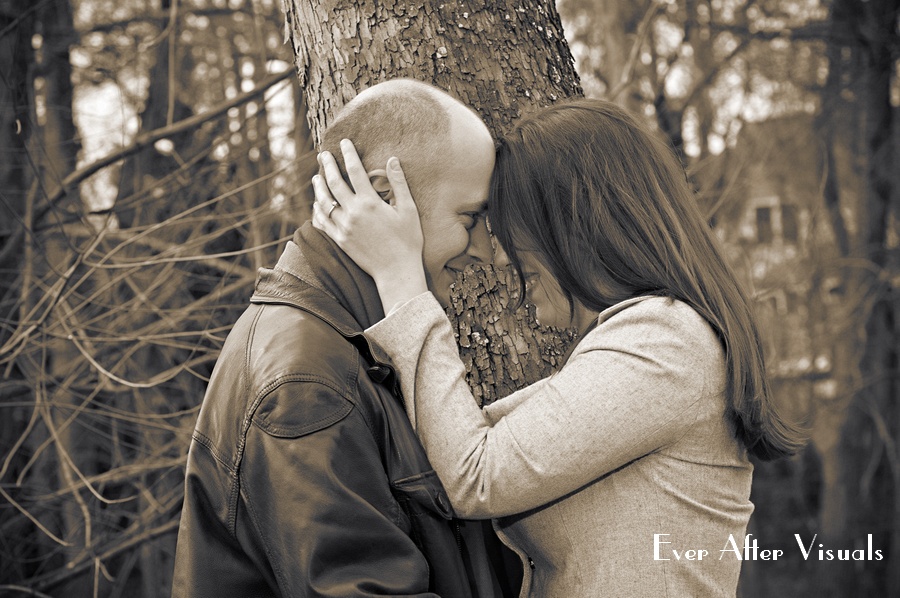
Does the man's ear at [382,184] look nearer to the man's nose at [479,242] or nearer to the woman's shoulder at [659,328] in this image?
the man's nose at [479,242]

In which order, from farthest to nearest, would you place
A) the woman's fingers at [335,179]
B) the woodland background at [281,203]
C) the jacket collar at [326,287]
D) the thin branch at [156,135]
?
the thin branch at [156,135]
the woodland background at [281,203]
the woman's fingers at [335,179]
the jacket collar at [326,287]

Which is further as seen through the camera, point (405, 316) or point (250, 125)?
point (250, 125)

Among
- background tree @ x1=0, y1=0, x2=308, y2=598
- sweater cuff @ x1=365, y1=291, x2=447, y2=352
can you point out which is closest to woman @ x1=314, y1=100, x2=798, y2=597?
sweater cuff @ x1=365, y1=291, x2=447, y2=352

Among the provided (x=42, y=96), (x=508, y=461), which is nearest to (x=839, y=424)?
(x=42, y=96)

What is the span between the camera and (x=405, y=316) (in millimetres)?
1936

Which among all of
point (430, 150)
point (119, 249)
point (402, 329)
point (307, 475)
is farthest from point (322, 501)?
point (119, 249)

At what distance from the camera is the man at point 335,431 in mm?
1653

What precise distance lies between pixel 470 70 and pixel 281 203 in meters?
1.88

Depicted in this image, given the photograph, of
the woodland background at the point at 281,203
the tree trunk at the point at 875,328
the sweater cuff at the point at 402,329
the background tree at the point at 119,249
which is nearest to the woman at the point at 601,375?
the sweater cuff at the point at 402,329

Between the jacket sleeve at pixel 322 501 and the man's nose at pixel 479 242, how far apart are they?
59cm

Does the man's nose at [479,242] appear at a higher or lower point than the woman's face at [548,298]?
higher

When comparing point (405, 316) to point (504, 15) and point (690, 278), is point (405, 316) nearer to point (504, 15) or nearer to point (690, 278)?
point (690, 278)

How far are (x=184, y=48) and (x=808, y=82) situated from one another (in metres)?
6.78

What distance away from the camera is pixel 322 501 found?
1633 millimetres
